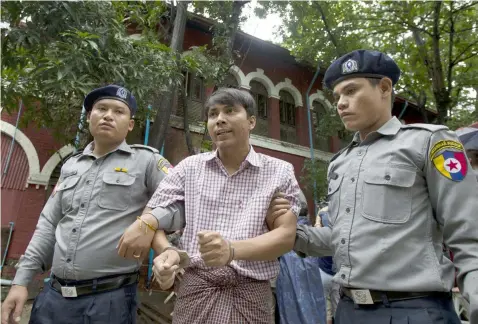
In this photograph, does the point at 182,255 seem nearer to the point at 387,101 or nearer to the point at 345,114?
the point at 345,114

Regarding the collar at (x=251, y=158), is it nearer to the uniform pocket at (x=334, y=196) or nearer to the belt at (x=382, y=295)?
the uniform pocket at (x=334, y=196)

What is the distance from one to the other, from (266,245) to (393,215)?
578 mm

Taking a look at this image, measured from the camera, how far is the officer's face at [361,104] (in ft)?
5.68

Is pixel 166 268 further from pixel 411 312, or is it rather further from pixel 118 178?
pixel 118 178

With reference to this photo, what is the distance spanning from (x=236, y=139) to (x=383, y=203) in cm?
79

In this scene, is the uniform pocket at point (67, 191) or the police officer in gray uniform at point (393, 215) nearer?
the police officer in gray uniform at point (393, 215)

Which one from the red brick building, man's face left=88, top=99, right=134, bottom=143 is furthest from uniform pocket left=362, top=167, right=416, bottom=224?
the red brick building

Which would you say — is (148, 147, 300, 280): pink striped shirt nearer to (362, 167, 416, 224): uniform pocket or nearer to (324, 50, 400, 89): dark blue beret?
(362, 167, 416, 224): uniform pocket

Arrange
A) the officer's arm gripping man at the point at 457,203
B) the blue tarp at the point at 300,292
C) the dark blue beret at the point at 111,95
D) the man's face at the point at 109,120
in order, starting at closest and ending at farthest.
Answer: the officer's arm gripping man at the point at 457,203 < the man's face at the point at 109,120 < the dark blue beret at the point at 111,95 < the blue tarp at the point at 300,292

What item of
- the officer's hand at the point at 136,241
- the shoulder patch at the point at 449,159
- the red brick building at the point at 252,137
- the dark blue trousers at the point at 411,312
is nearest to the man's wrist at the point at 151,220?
the officer's hand at the point at 136,241

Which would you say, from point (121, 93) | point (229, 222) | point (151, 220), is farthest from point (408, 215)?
point (121, 93)

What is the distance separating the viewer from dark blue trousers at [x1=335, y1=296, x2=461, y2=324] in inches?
53.2

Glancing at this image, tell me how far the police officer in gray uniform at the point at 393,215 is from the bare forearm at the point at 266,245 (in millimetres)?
216

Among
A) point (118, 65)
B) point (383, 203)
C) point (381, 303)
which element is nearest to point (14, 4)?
point (118, 65)
